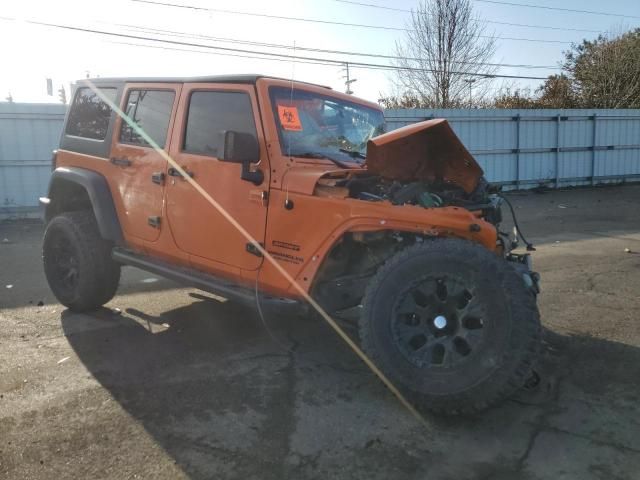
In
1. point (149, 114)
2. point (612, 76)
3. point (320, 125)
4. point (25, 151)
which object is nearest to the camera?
point (320, 125)

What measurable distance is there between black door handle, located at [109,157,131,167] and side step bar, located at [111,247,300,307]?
747 millimetres

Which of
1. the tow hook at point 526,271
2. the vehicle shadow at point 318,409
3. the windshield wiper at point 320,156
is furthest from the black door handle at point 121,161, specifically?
the tow hook at point 526,271

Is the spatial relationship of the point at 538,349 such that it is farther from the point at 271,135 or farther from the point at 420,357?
the point at 271,135

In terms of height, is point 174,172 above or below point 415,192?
above

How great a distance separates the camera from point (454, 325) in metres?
3.24

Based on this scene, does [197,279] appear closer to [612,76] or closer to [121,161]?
[121,161]

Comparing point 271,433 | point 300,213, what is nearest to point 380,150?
point 300,213

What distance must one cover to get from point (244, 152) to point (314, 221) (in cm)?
65

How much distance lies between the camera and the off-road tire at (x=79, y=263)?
5.17m

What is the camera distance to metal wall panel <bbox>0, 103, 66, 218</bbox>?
460 inches

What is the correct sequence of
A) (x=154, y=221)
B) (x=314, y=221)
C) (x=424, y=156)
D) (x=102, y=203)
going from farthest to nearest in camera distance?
(x=102, y=203) < (x=154, y=221) < (x=424, y=156) < (x=314, y=221)

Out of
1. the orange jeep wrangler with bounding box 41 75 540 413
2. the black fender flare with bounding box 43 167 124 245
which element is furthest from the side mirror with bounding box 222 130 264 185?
the black fender flare with bounding box 43 167 124 245

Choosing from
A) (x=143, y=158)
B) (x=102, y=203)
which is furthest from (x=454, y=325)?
(x=102, y=203)

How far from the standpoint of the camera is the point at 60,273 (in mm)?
5512
